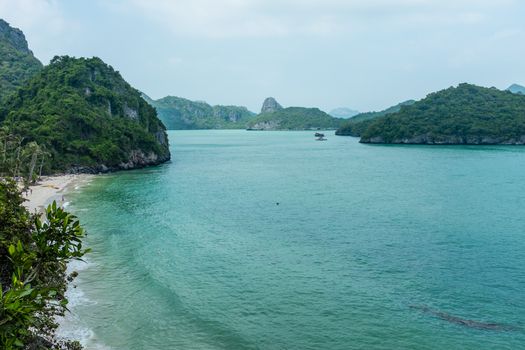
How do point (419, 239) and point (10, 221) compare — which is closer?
point (10, 221)

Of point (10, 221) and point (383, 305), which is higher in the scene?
point (10, 221)

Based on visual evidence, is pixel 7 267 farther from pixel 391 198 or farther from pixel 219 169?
pixel 219 169

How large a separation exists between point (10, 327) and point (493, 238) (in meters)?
44.9

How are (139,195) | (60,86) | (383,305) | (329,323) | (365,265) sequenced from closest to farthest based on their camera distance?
(329,323) → (383,305) → (365,265) → (139,195) → (60,86)

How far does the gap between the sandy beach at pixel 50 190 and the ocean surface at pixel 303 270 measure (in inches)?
122

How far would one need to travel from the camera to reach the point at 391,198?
220 feet

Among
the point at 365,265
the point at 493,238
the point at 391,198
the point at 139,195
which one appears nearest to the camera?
the point at 365,265

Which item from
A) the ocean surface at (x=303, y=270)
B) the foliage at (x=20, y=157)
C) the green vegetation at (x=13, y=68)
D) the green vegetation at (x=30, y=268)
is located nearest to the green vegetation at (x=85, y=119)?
the foliage at (x=20, y=157)

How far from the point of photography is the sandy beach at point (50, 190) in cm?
6228

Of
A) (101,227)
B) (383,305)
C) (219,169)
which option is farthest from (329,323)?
(219,169)

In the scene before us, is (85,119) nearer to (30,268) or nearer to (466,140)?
(30,268)

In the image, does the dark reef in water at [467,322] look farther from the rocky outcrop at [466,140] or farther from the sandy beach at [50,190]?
the rocky outcrop at [466,140]

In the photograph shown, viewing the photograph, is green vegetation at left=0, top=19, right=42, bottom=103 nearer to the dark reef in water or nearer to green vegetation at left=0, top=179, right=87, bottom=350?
green vegetation at left=0, top=179, right=87, bottom=350

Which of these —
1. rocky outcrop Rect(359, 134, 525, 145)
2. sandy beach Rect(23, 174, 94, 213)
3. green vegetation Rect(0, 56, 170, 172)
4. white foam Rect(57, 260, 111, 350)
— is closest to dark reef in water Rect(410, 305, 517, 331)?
white foam Rect(57, 260, 111, 350)
